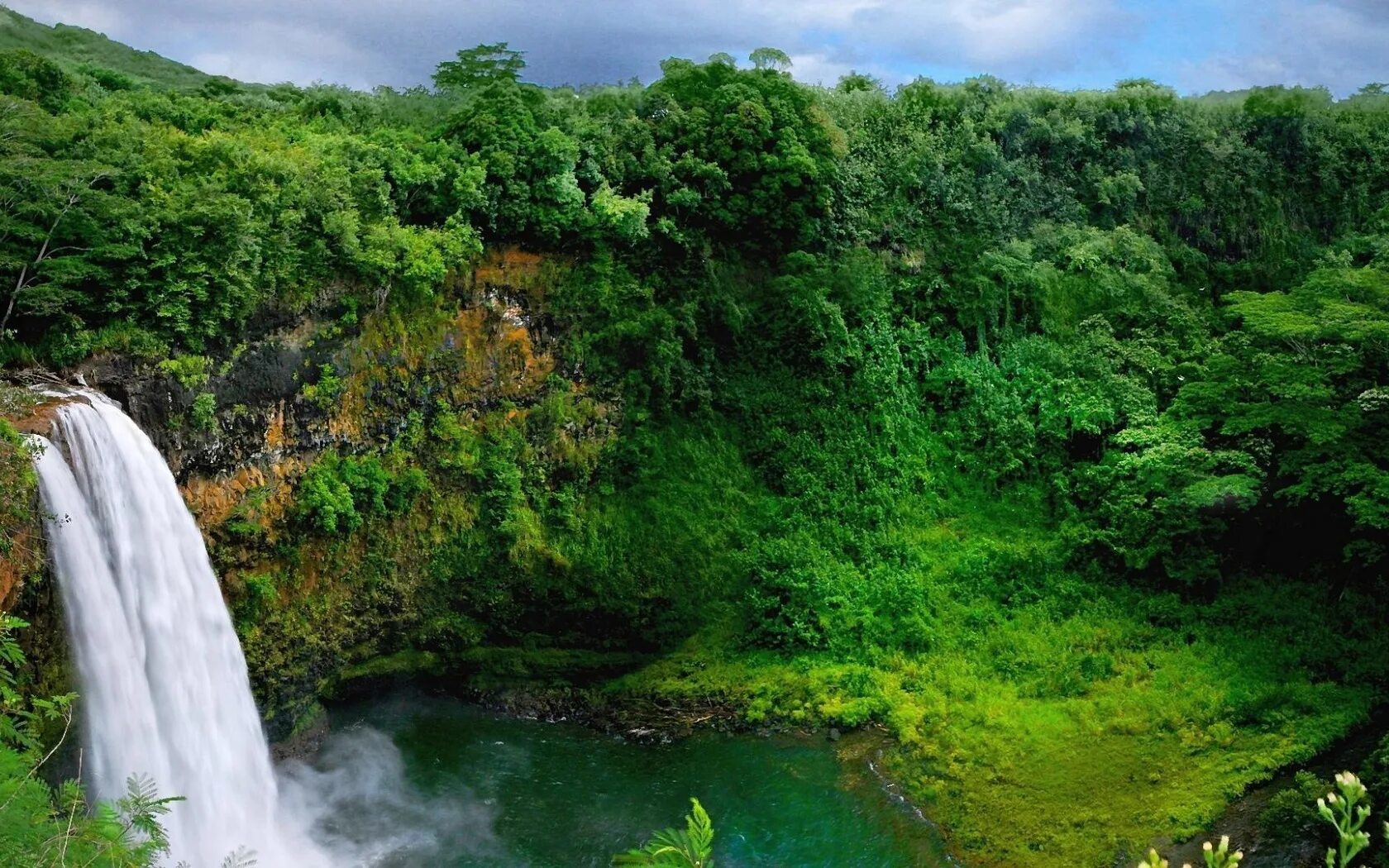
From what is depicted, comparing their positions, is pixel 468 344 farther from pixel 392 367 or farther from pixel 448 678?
pixel 448 678

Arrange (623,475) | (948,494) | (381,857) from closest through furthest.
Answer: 1. (381,857)
2. (623,475)
3. (948,494)

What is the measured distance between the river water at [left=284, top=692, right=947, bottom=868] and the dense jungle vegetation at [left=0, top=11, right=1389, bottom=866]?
790 mm

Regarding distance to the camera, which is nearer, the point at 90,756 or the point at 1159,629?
the point at 90,756

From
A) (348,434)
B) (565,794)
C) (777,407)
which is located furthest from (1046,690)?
(348,434)

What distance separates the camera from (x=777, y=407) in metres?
18.2

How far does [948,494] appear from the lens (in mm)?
18219

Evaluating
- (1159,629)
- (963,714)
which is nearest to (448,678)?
(963,714)

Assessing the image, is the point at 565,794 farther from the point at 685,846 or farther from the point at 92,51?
the point at 92,51

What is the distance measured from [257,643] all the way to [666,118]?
10484mm

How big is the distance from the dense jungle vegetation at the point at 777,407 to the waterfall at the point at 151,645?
1.15m

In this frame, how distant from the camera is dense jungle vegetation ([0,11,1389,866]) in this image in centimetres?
1295

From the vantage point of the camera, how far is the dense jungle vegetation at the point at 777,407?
510 inches

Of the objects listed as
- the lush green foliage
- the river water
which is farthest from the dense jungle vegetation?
the lush green foliage

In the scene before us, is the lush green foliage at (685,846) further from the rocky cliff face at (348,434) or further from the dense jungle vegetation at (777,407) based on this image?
the rocky cliff face at (348,434)
